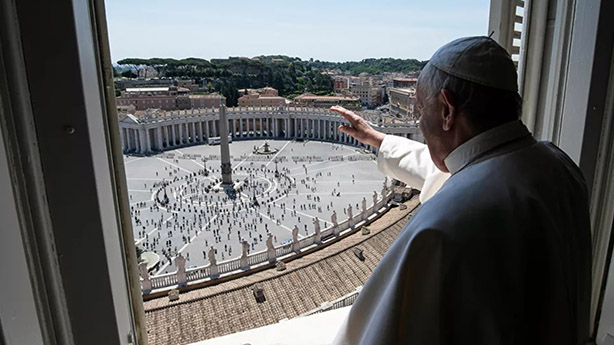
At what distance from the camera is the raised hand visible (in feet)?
3.45

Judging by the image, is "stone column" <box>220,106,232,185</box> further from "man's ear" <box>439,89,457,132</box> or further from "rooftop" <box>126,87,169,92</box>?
"man's ear" <box>439,89,457,132</box>

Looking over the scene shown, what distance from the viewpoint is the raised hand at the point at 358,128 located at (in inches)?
41.4

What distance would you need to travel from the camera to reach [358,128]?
107cm

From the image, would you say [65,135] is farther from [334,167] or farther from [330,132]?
[330,132]

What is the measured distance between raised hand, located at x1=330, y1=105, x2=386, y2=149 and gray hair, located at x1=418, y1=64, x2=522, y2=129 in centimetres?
49

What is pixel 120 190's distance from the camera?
62cm

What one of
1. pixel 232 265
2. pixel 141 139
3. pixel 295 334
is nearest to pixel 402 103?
pixel 141 139

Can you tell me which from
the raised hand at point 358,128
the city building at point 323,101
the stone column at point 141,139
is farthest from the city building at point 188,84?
the raised hand at point 358,128

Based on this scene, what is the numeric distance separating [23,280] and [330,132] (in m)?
22.5

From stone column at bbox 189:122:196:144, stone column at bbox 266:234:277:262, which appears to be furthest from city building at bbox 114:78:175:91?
stone column at bbox 266:234:277:262

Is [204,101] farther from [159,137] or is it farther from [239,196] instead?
[239,196]

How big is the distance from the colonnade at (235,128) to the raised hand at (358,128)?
18.9m

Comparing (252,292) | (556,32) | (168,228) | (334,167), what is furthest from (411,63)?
(556,32)

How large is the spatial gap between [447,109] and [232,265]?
7.28m
